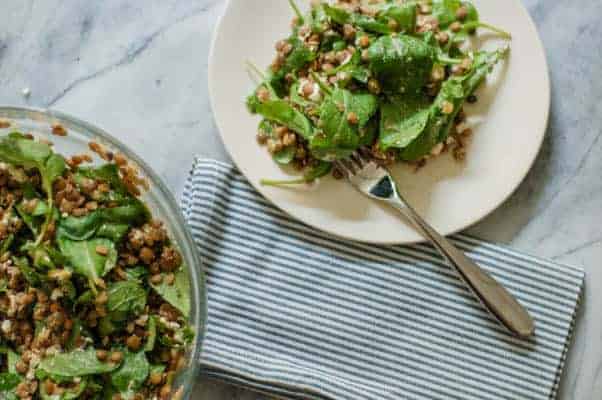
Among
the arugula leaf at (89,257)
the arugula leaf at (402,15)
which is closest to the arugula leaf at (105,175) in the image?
the arugula leaf at (89,257)

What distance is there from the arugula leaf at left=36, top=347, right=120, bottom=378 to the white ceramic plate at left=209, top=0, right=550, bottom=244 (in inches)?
19.2

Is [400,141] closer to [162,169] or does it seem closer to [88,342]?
[162,169]

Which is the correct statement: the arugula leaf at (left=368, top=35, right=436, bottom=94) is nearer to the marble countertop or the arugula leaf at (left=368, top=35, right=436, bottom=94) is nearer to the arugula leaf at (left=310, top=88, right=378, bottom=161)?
the arugula leaf at (left=310, top=88, right=378, bottom=161)

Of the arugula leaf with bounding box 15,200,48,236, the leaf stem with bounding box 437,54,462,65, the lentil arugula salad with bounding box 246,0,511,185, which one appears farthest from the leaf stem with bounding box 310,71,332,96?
the arugula leaf with bounding box 15,200,48,236

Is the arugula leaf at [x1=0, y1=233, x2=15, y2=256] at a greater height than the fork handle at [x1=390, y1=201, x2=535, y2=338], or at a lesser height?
greater

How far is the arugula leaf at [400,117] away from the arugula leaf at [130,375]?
64cm

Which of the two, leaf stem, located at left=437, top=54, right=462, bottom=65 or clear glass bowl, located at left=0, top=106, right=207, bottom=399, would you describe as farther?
leaf stem, located at left=437, top=54, right=462, bottom=65

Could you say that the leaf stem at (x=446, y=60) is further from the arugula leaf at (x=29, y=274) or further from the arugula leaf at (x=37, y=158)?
the arugula leaf at (x=29, y=274)

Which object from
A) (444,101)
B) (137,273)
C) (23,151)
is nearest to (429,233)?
(444,101)

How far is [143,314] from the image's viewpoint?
143 cm

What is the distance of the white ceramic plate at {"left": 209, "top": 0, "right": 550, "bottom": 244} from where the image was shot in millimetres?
1604

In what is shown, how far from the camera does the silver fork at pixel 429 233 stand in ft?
5.19

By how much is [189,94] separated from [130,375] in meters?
0.66

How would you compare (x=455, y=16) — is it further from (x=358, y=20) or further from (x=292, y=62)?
(x=292, y=62)
